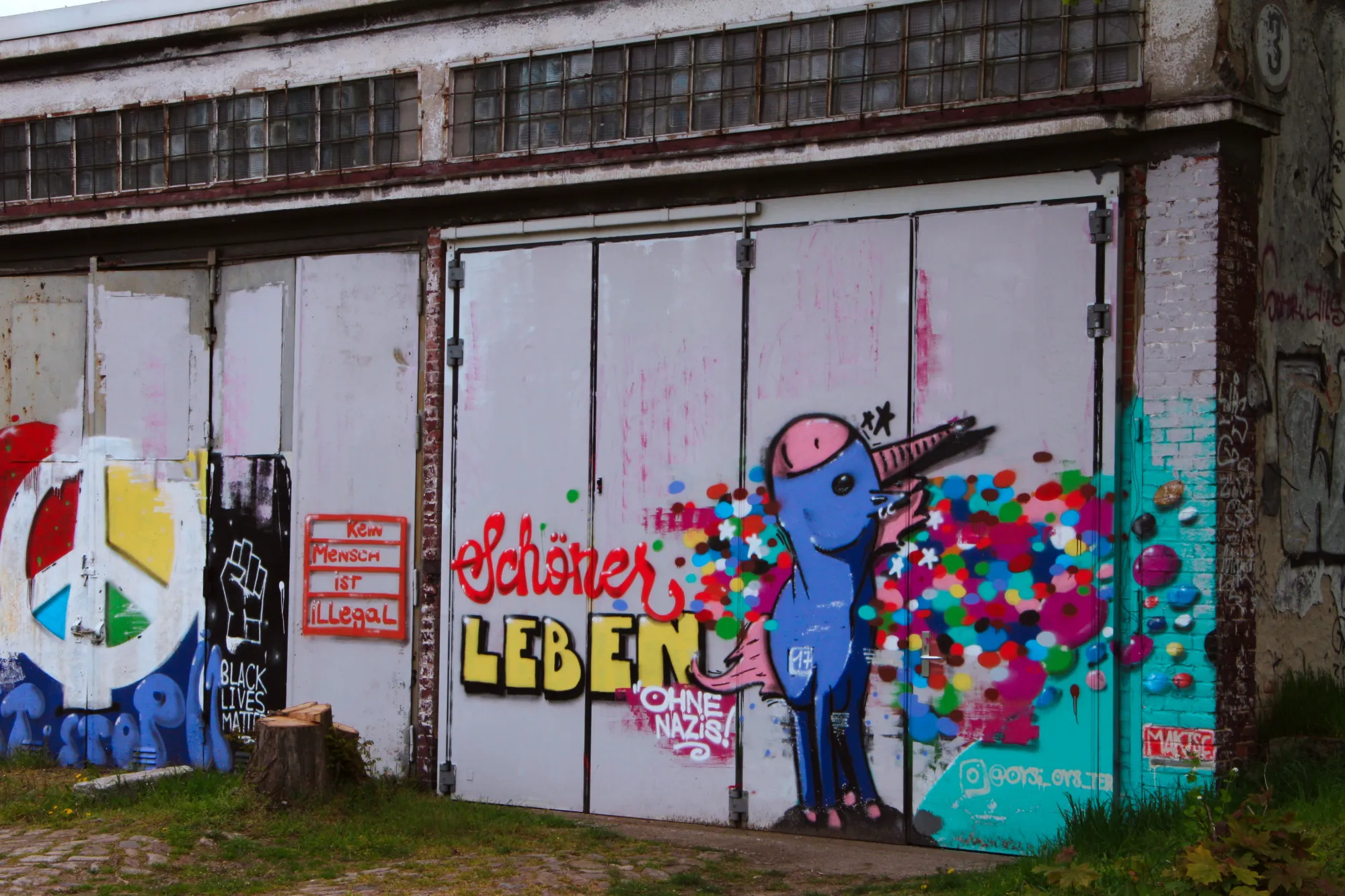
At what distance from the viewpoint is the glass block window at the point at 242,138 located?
11.0 metres

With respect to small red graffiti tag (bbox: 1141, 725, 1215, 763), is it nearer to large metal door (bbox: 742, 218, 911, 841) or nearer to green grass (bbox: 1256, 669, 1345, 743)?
green grass (bbox: 1256, 669, 1345, 743)

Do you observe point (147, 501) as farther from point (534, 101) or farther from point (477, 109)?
point (534, 101)

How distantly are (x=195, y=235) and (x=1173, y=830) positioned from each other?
7.93m

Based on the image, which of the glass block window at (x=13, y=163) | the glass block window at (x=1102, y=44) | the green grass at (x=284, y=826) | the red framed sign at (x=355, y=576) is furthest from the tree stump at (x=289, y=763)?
the glass block window at (x=1102, y=44)

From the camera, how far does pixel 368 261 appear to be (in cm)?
1062

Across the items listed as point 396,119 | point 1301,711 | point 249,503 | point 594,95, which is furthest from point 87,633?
point 1301,711

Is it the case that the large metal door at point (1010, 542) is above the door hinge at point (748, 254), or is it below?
below

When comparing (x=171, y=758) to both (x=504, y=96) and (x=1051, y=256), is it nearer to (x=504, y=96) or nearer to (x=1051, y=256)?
(x=504, y=96)

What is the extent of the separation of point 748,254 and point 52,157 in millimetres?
5955

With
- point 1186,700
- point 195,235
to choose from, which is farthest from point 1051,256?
point 195,235

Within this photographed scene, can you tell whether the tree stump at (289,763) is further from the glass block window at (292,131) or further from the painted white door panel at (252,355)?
the glass block window at (292,131)

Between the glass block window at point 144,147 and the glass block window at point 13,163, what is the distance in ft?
3.30

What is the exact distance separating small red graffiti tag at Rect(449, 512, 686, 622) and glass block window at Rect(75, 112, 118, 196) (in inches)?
166

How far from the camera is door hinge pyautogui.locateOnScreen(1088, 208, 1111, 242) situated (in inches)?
319
